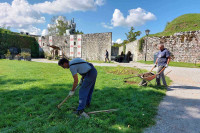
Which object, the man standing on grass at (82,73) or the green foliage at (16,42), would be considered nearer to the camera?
the man standing on grass at (82,73)

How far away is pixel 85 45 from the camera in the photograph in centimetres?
2375

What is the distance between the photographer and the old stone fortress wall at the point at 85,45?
Answer: 2173cm

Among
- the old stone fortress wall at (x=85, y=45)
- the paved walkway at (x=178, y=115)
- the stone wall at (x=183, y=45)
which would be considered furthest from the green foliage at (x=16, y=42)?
the paved walkway at (x=178, y=115)

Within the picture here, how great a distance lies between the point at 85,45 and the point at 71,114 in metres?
21.4

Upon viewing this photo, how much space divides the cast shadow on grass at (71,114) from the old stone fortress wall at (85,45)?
57.2ft

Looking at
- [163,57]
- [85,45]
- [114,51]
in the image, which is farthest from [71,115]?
[114,51]

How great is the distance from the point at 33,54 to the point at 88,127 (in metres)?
30.6

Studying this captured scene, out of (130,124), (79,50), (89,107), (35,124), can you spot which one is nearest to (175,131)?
(130,124)

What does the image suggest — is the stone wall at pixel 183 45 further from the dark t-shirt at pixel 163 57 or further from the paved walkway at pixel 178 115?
the paved walkway at pixel 178 115

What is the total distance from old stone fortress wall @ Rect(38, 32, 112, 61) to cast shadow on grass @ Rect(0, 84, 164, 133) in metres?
17.4

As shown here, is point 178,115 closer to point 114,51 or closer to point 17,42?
point 17,42

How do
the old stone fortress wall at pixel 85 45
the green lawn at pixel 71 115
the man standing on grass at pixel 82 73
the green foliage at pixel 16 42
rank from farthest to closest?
the green foliage at pixel 16 42
the old stone fortress wall at pixel 85 45
the man standing on grass at pixel 82 73
the green lawn at pixel 71 115

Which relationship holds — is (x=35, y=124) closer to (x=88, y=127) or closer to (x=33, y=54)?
(x=88, y=127)

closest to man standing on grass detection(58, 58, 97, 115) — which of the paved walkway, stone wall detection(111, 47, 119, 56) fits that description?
the paved walkway
